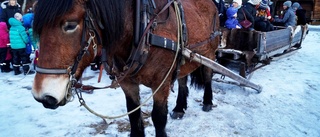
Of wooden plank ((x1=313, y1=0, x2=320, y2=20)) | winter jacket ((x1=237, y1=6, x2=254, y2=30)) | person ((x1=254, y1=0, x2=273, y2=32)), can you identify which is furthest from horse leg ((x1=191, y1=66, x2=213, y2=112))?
wooden plank ((x1=313, y1=0, x2=320, y2=20))

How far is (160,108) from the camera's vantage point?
246cm

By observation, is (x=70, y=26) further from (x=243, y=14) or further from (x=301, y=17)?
(x=301, y=17)

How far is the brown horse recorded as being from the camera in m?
1.40

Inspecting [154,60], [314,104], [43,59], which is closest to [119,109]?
[154,60]

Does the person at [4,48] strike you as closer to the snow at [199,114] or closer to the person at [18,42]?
the person at [18,42]

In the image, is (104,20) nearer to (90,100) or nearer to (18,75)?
(90,100)

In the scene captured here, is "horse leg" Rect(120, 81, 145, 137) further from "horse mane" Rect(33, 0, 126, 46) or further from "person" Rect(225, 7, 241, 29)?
"person" Rect(225, 7, 241, 29)

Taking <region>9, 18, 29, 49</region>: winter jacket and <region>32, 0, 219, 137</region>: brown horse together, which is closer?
<region>32, 0, 219, 137</region>: brown horse

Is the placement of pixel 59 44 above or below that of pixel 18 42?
above

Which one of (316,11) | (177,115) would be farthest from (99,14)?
(316,11)

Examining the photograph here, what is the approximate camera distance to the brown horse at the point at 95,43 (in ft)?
4.59

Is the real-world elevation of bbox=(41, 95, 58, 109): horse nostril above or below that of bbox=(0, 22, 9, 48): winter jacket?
below

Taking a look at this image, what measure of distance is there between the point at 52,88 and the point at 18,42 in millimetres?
5383

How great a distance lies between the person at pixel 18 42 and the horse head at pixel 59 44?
198 inches
